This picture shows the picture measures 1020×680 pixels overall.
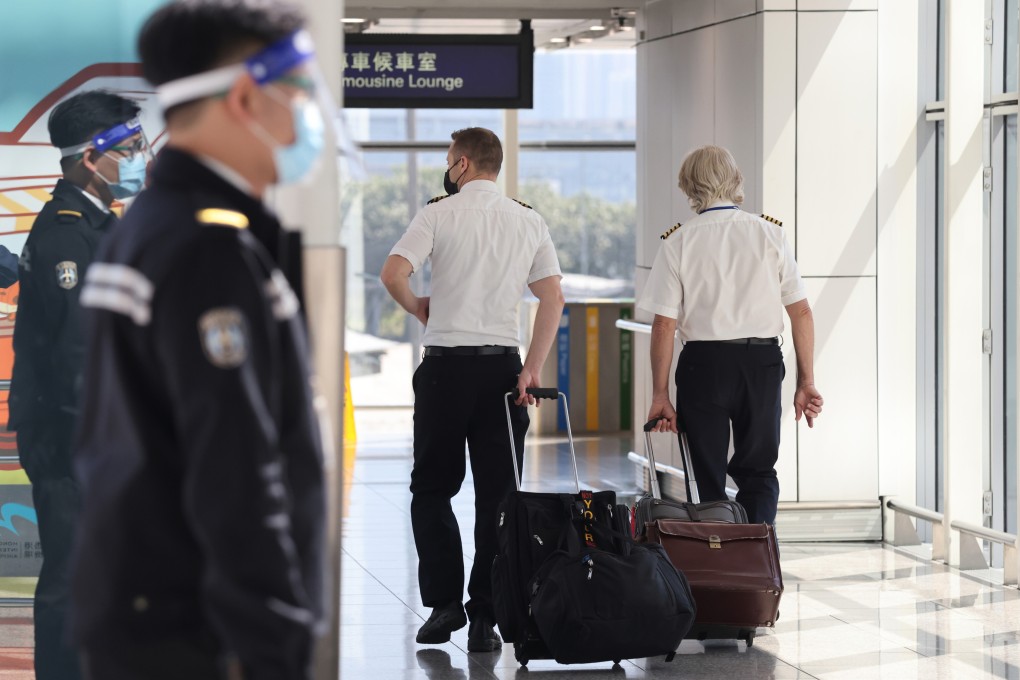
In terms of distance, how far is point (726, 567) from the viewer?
16.5ft

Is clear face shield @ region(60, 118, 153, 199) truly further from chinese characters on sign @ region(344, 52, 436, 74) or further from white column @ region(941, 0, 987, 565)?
chinese characters on sign @ region(344, 52, 436, 74)

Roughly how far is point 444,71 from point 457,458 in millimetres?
4704

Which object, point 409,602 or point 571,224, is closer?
point 409,602

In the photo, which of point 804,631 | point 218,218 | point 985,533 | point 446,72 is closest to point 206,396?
point 218,218

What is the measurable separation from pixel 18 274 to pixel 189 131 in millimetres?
2117

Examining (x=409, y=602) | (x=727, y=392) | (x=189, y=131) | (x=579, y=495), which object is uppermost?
(x=189, y=131)

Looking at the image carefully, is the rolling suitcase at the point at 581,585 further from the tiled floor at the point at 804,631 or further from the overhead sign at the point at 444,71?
the overhead sign at the point at 444,71

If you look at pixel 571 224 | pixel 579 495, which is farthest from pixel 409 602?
pixel 571 224

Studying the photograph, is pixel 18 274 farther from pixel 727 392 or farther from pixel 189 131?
pixel 727 392

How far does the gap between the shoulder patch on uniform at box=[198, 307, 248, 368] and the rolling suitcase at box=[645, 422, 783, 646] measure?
11.8ft

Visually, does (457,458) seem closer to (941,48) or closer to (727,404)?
(727,404)

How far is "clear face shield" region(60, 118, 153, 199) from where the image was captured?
357cm

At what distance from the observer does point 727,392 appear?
5426mm

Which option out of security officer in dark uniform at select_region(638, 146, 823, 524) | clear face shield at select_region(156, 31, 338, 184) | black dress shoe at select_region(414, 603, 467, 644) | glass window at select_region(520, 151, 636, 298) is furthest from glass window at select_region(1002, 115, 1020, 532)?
glass window at select_region(520, 151, 636, 298)
